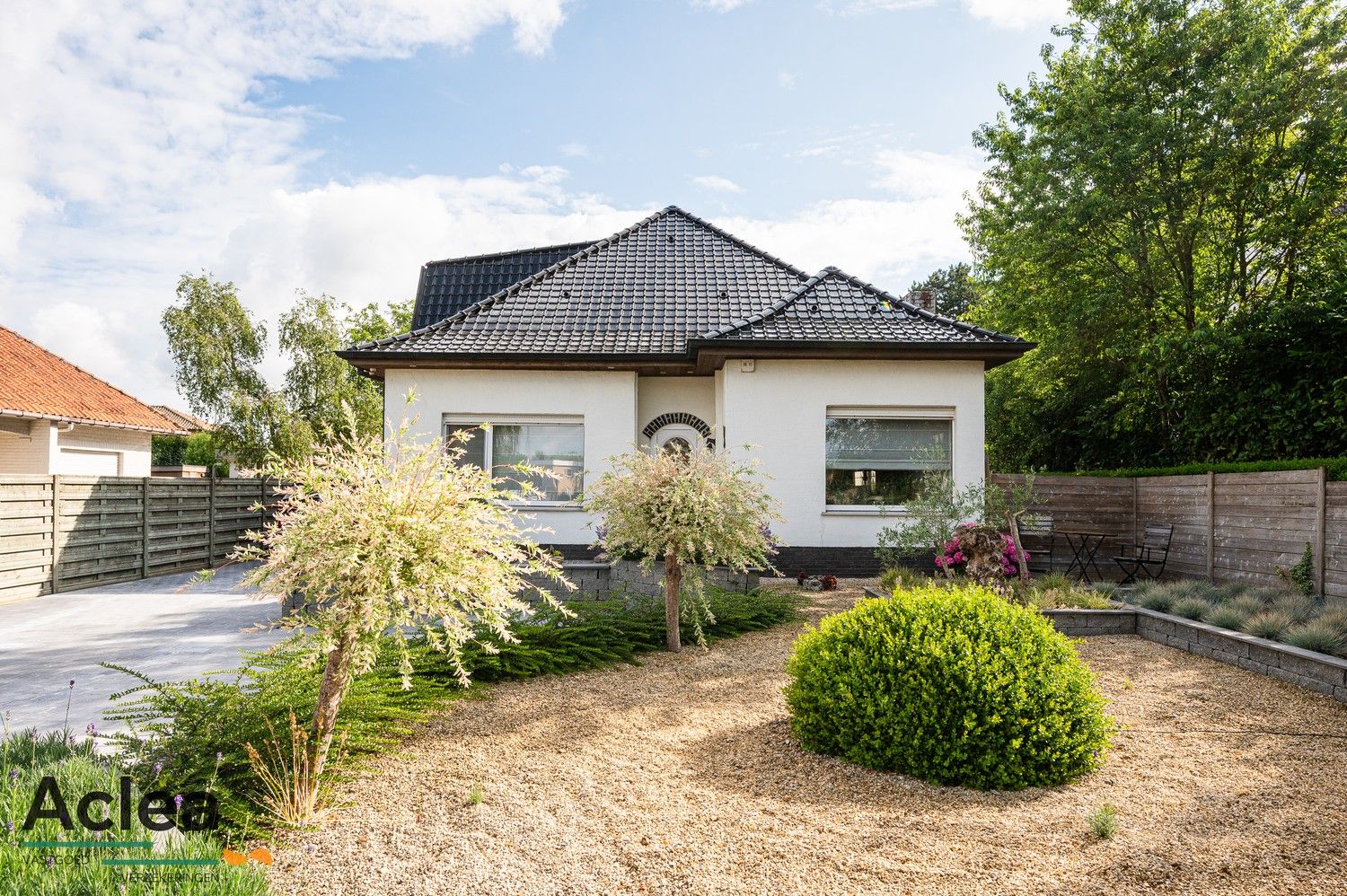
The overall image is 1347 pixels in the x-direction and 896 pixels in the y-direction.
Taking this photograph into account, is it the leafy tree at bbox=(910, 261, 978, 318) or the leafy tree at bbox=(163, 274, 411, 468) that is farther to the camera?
the leafy tree at bbox=(910, 261, 978, 318)

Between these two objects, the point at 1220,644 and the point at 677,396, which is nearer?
the point at 1220,644

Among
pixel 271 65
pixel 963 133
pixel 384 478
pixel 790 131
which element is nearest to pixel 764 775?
pixel 384 478

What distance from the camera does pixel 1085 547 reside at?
11555mm

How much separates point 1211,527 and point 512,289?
456 inches

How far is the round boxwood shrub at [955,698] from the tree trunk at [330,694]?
2.55 m

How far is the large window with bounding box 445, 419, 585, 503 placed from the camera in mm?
12531

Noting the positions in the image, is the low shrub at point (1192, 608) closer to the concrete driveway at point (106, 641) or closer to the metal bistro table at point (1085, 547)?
the metal bistro table at point (1085, 547)

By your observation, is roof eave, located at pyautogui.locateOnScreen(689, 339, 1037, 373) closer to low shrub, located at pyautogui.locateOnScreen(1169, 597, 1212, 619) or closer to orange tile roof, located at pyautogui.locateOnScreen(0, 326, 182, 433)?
low shrub, located at pyautogui.locateOnScreen(1169, 597, 1212, 619)

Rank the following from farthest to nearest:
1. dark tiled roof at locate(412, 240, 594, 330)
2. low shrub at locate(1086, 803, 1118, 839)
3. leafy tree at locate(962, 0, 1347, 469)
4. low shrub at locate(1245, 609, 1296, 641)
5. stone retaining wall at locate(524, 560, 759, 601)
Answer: dark tiled roof at locate(412, 240, 594, 330) → leafy tree at locate(962, 0, 1347, 469) → stone retaining wall at locate(524, 560, 759, 601) → low shrub at locate(1245, 609, 1296, 641) → low shrub at locate(1086, 803, 1118, 839)

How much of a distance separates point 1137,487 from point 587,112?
34.3ft

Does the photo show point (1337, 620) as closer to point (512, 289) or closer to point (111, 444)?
point (512, 289)

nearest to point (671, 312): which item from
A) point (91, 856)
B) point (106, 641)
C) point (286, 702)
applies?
point (106, 641)

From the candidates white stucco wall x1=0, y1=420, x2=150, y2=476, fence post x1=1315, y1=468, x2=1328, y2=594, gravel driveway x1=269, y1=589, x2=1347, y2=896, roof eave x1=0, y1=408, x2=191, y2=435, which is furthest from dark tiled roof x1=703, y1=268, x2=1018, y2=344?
white stucco wall x1=0, y1=420, x2=150, y2=476

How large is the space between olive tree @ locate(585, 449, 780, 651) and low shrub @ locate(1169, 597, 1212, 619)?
4367mm
